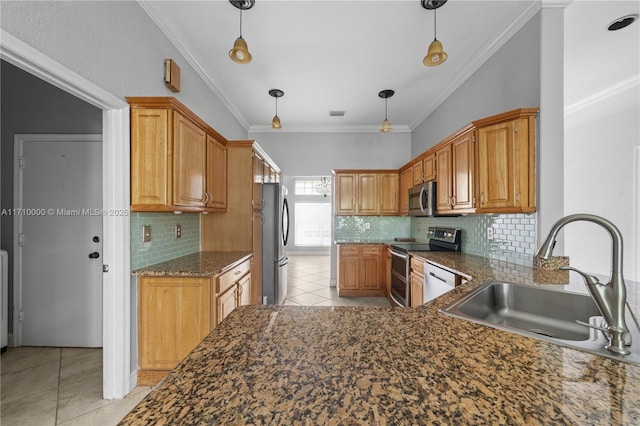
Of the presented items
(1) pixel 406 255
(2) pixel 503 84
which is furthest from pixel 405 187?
(2) pixel 503 84

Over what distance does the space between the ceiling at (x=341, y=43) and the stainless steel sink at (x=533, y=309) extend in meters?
2.23

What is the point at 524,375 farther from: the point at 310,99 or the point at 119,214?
the point at 310,99

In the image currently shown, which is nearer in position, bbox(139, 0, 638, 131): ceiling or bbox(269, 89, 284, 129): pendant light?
bbox(139, 0, 638, 131): ceiling

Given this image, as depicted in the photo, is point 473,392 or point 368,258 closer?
point 473,392

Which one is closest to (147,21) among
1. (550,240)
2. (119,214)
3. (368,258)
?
(119,214)

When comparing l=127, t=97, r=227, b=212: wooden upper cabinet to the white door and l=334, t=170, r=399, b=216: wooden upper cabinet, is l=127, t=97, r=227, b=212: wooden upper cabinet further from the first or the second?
l=334, t=170, r=399, b=216: wooden upper cabinet

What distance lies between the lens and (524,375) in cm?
59

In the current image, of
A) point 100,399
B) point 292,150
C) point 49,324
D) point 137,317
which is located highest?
point 292,150

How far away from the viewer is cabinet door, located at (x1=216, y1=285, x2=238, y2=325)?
2018 millimetres

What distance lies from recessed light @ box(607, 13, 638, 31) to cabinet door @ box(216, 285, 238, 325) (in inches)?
162

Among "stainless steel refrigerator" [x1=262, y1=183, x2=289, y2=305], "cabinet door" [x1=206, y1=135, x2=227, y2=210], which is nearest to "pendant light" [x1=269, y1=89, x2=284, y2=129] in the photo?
"stainless steel refrigerator" [x1=262, y1=183, x2=289, y2=305]

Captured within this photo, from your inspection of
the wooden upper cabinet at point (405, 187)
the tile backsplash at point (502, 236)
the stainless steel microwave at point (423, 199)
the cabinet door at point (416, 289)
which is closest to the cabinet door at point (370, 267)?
the wooden upper cabinet at point (405, 187)

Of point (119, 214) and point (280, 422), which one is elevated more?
point (119, 214)

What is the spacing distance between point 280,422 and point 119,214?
1975 millimetres
